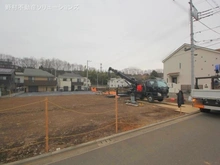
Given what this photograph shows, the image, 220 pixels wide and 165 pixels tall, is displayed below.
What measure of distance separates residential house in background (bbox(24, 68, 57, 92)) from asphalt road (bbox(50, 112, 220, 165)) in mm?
41993

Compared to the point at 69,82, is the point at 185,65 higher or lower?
higher

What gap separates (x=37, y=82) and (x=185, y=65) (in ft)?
126

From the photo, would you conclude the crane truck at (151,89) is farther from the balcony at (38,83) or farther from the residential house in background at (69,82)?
the residential house in background at (69,82)

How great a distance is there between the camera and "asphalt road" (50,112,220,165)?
10.6 feet

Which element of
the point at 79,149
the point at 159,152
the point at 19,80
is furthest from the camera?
the point at 19,80

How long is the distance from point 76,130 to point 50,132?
917 millimetres

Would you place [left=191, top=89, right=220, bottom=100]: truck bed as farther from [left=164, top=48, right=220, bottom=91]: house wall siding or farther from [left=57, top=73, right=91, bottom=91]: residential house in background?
[left=57, top=73, right=91, bottom=91]: residential house in background

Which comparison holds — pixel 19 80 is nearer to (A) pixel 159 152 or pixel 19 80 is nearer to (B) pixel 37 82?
(B) pixel 37 82

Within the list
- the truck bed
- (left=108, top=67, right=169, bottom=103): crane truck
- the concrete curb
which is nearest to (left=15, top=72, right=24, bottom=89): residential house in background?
(left=108, top=67, right=169, bottom=103): crane truck

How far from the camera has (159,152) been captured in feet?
12.0

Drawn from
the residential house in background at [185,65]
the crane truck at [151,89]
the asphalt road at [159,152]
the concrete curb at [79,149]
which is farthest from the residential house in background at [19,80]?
the asphalt road at [159,152]

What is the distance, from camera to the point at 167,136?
191 inches

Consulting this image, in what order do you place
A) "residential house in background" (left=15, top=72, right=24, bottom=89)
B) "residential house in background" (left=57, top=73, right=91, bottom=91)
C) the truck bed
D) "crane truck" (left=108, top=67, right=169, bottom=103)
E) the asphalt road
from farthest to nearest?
"residential house in background" (left=57, top=73, right=91, bottom=91)
"residential house in background" (left=15, top=72, right=24, bottom=89)
"crane truck" (left=108, top=67, right=169, bottom=103)
the truck bed
the asphalt road

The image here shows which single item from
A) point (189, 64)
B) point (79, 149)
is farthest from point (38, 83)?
point (79, 149)
